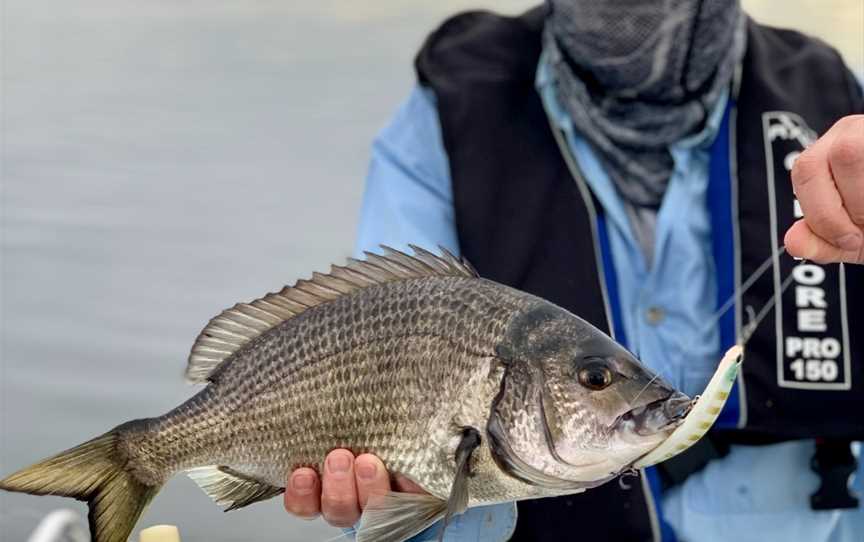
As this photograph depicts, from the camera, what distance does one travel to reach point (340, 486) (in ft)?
3.68

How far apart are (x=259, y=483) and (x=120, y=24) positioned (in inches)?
167

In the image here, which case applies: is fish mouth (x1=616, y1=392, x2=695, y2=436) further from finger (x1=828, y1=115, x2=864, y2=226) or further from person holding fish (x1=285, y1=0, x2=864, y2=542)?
person holding fish (x1=285, y1=0, x2=864, y2=542)

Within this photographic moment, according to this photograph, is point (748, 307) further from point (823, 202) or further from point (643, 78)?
point (823, 202)

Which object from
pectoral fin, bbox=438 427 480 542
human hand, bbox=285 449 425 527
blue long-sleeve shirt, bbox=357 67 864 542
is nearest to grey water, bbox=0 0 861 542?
blue long-sleeve shirt, bbox=357 67 864 542

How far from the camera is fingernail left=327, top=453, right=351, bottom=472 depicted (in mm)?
1092

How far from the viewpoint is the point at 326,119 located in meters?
4.03

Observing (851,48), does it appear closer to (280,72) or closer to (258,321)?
(280,72)

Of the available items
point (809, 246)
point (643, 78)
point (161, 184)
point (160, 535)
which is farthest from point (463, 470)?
point (161, 184)

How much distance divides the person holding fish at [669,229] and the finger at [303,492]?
0.68 meters

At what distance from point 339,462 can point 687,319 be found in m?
0.92

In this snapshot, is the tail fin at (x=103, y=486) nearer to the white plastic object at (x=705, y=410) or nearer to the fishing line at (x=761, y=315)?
the white plastic object at (x=705, y=410)

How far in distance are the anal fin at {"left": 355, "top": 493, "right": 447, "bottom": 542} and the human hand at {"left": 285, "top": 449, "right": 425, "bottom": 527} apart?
22 mm

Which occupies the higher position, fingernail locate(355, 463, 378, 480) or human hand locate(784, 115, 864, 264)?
human hand locate(784, 115, 864, 264)

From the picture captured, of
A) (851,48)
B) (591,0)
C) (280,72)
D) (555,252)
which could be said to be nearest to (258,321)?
(555,252)
